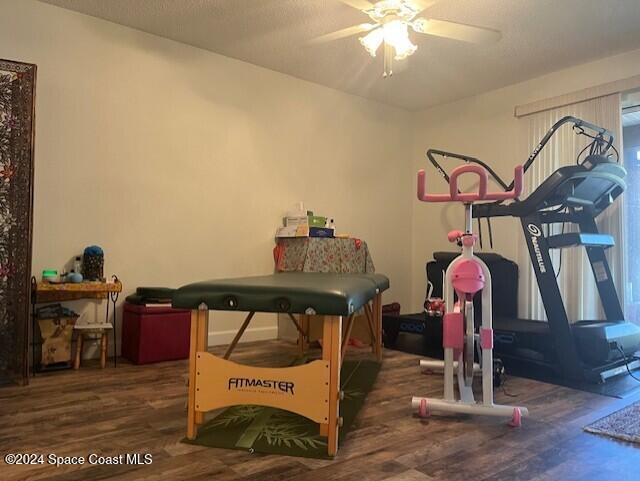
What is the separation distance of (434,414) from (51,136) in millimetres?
2678

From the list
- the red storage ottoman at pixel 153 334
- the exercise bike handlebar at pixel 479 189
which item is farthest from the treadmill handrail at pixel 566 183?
the red storage ottoman at pixel 153 334

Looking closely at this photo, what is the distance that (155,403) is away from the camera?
211 centimetres

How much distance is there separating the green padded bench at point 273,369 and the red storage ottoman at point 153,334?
125 centimetres

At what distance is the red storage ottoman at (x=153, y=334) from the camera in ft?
9.31

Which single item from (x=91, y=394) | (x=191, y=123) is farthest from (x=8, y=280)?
(x=191, y=123)

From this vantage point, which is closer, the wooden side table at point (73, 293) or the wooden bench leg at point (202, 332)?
the wooden bench leg at point (202, 332)

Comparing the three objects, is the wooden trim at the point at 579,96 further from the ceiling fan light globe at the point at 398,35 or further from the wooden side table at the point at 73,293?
the wooden side table at the point at 73,293

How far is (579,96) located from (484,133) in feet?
2.85

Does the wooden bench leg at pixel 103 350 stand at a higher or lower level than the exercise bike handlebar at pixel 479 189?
lower

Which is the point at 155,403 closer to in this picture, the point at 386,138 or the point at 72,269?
the point at 72,269

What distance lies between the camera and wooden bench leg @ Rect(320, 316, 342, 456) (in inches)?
62.3

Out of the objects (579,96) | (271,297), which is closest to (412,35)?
(579,96)

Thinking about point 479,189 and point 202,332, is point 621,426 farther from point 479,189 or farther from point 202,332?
point 202,332

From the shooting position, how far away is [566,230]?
354 centimetres
